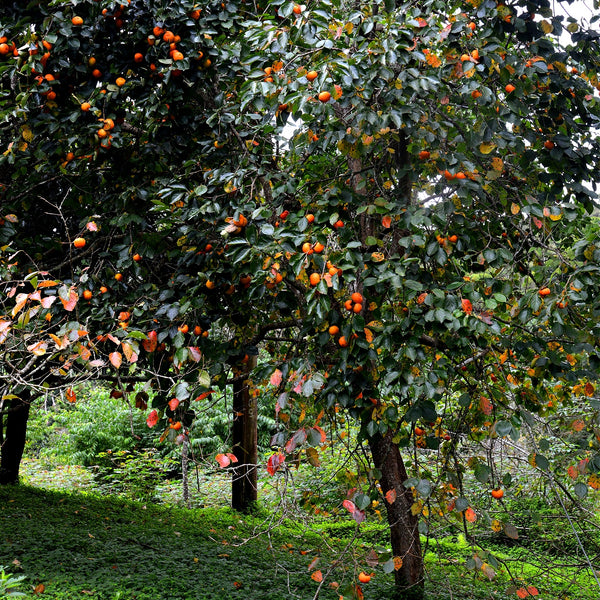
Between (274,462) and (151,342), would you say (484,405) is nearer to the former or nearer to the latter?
(274,462)

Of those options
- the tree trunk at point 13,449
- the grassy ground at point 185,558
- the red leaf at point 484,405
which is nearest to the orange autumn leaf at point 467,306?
the red leaf at point 484,405

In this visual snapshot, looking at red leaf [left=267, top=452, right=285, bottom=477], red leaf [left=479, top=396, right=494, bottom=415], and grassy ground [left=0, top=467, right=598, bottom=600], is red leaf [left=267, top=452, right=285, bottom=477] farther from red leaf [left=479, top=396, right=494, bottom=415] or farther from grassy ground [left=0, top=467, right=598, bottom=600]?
red leaf [left=479, top=396, right=494, bottom=415]

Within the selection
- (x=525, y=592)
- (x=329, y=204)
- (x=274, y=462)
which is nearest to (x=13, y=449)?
(x=274, y=462)

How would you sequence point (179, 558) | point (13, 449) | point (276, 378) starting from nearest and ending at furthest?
point (276, 378) → point (179, 558) → point (13, 449)

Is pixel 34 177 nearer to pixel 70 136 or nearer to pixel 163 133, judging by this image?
pixel 70 136

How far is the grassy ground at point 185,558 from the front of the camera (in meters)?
3.13

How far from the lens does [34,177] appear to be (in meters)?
3.03

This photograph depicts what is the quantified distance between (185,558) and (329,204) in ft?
9.38

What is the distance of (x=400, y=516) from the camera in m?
2.99

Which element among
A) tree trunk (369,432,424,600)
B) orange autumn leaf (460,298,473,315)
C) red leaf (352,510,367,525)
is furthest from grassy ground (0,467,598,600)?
orange autumn leaf (460,298,473,315)

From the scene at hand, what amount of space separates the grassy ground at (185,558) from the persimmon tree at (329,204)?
2.28ft

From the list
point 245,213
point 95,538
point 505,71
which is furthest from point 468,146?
point 95,538

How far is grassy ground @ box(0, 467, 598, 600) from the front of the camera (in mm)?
3131

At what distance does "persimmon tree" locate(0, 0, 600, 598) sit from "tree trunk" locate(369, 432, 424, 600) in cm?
2
